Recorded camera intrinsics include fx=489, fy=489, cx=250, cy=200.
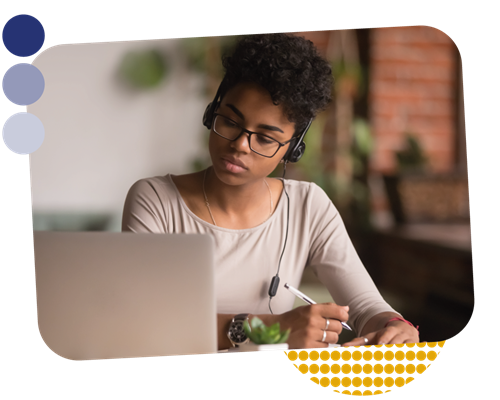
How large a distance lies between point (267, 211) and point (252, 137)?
0.72ft

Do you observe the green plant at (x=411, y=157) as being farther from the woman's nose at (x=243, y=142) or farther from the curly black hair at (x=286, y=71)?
the woman's nose at (x=243, y=142)

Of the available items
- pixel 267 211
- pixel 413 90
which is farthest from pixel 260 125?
pixel 413 90

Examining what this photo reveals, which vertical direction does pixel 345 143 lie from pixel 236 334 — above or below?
above

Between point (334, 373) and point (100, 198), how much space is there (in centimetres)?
80

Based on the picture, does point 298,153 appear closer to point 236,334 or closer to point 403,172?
point 403,172

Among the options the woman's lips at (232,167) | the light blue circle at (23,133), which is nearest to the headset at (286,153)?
the woman's lips at (232,167)

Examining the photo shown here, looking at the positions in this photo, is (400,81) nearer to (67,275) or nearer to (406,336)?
(406,336)

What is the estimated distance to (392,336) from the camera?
1341 mm

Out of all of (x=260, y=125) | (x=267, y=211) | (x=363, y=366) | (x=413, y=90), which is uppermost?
(x=413, y=90)

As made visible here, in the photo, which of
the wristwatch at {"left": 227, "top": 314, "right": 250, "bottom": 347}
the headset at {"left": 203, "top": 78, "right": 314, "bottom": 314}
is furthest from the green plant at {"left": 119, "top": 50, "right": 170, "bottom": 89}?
the wristwatch at {"left": 227, "top": 314, "right": 250, "bottom": 347}

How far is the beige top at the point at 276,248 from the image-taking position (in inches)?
51.4

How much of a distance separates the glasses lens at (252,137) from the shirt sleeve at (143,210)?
0.78 feet

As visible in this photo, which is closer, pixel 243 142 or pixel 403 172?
pixel 243 142

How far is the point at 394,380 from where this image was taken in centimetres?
136
